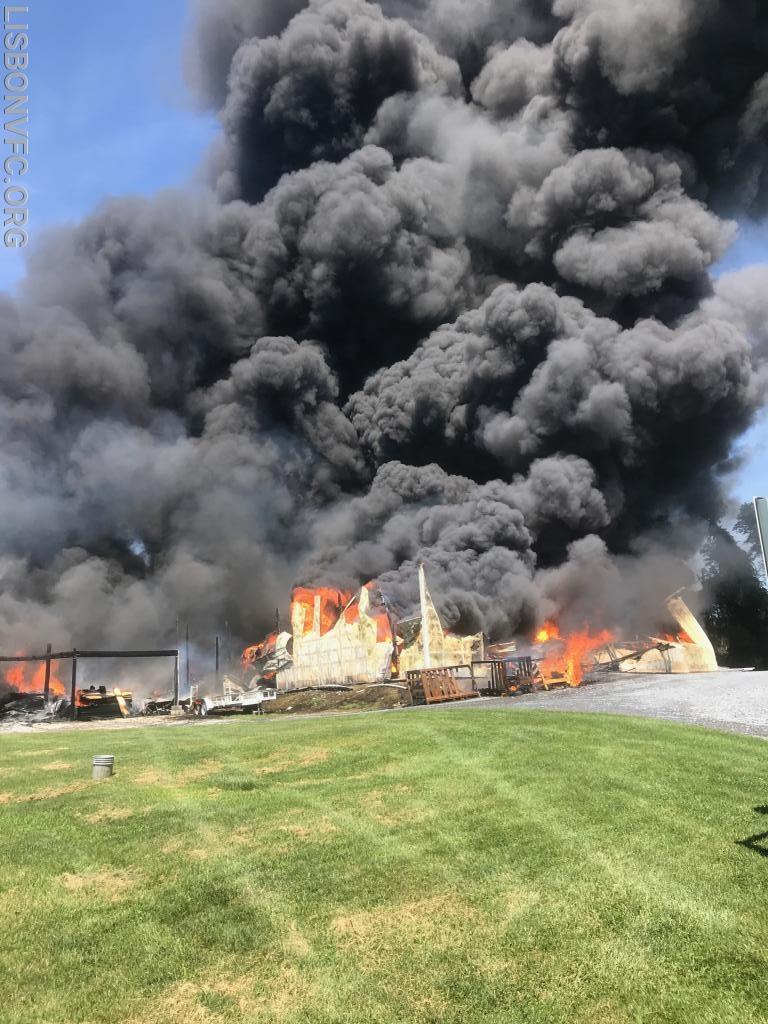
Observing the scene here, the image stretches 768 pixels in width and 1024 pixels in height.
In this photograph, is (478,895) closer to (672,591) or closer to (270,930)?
(270,930)

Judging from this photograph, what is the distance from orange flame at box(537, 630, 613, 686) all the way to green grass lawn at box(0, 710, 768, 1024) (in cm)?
2191

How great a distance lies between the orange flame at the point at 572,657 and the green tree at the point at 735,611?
21.8 metres

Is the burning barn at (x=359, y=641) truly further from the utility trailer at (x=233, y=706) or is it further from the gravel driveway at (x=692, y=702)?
the gravel driveway at (x=692, y=702)

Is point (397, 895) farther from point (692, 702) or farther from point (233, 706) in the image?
point (233, 706)

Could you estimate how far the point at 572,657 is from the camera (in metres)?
34.7

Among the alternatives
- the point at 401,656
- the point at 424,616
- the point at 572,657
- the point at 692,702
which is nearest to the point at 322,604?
the point at 401,656

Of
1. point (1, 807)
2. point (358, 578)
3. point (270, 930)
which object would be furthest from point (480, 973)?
point (358, 578)

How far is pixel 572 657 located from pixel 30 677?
39.0m

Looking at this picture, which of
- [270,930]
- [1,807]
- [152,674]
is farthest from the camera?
[152,674]

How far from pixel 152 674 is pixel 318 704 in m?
33.6

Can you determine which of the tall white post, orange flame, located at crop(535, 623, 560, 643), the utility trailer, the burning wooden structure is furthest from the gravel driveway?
the burning wooden structure

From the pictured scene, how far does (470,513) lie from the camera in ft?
122

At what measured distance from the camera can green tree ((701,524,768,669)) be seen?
178 feet

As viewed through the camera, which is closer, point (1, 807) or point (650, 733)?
point (1, 807)
